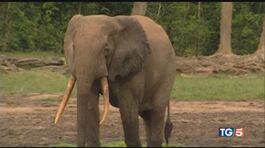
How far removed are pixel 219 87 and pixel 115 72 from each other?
11228 mm

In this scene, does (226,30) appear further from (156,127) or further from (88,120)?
(88,120)

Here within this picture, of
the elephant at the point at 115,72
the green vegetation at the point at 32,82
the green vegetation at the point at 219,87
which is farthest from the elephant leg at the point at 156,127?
the green vegetation at the point at 32,82

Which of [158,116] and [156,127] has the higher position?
[158,116]

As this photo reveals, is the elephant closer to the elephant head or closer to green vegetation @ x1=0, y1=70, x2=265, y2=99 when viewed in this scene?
the elephant head

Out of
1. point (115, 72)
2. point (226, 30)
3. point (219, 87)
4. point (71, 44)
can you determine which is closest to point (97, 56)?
point (115, 72)

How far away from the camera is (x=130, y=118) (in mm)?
8766

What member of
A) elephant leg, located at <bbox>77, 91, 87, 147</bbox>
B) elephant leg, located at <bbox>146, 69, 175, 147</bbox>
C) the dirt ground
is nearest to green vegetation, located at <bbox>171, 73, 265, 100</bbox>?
the dirt ground

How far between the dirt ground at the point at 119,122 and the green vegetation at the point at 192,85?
2.92ft

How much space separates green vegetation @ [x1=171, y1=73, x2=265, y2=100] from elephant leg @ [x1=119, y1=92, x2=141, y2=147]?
876 cm

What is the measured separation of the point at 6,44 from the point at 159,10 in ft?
22.0

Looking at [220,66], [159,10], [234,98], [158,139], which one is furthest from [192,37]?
[158,139]

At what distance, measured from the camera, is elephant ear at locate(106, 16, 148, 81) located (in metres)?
8.69

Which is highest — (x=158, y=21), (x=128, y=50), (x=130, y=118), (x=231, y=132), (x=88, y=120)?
(x=128, y=50)

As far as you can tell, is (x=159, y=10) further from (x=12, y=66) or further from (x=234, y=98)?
(x=234, y=98)
